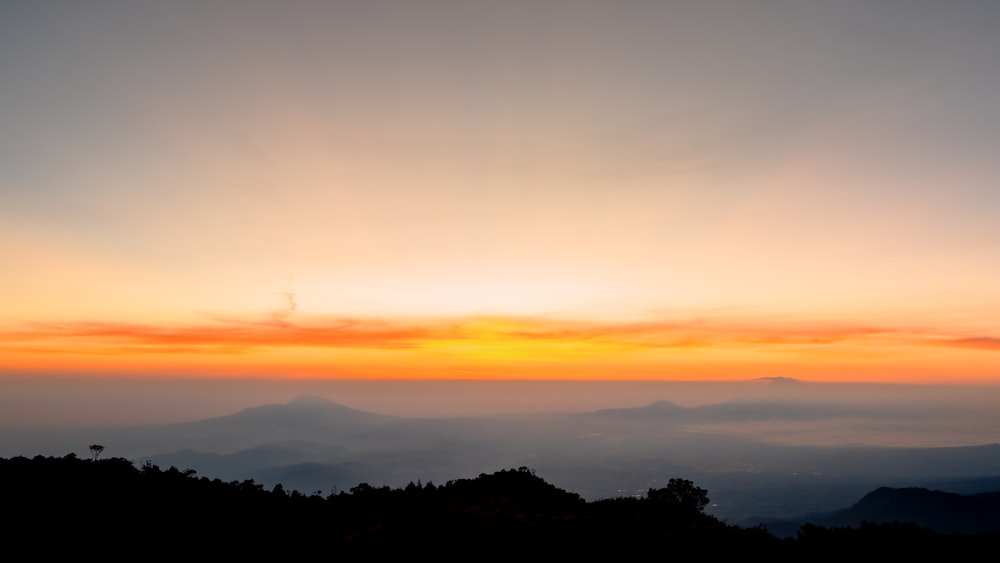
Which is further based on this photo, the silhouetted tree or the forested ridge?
the silhouetted tree

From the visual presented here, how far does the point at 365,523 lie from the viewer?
102 feet

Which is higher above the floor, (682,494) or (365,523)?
(365,523)

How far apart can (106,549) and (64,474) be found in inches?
712

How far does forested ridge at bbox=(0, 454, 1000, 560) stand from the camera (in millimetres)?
21891

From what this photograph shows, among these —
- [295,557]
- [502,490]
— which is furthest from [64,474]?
[502,490]

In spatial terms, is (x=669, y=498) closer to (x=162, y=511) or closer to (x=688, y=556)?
(x=688, y=556)

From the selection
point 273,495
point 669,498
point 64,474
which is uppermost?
point 64,474

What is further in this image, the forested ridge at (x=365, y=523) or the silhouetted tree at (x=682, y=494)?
the silhouetted tree at (x=682, y=494)

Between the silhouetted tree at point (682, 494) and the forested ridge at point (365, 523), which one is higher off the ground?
the forested ridge at point (365, 523)

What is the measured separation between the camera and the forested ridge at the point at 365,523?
21.9 metres

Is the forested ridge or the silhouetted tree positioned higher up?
the forested ridge

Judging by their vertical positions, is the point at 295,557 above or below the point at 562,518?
below

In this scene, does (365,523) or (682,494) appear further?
(682,494)

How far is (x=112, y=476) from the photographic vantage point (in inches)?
1656
